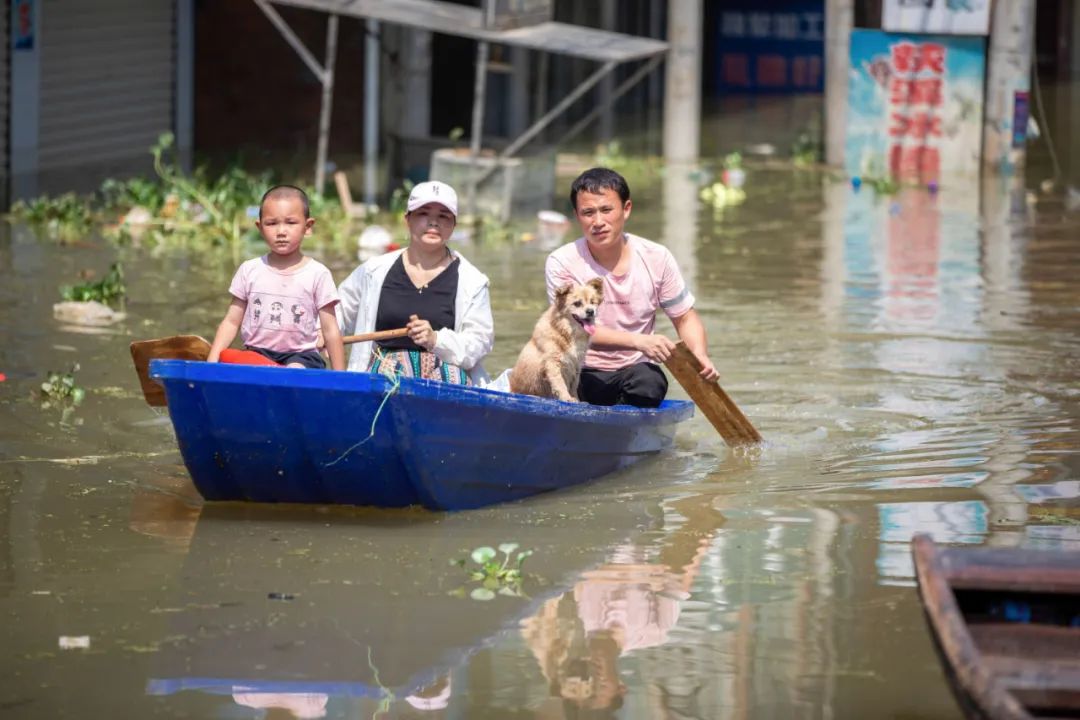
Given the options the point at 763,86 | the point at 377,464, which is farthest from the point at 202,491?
the point at 763,86

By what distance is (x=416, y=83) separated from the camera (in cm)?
1992

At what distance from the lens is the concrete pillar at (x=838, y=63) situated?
1927cm

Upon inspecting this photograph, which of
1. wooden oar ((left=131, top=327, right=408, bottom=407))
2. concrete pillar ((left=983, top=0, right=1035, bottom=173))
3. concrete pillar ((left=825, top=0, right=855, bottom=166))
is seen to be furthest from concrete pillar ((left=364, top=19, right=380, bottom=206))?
wooden oar ((left=131, top=327, right=408, bottom=407))

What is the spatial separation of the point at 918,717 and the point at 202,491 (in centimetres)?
303

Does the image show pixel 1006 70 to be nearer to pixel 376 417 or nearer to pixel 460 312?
pixel 460 312

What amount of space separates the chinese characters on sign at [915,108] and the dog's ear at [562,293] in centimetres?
1316

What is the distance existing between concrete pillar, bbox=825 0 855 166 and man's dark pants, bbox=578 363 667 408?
12593 mm

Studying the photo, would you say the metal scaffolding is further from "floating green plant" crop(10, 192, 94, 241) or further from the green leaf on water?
the green leaf on water

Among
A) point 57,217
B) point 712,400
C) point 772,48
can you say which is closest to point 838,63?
point 57,217

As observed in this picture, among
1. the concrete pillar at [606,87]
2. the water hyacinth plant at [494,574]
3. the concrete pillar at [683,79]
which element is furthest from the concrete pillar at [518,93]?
the water hyacinth plant at [494,574]

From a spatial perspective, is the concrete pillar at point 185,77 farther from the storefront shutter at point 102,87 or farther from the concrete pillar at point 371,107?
the concrete pillar at point 371,107

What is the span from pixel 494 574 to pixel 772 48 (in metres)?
23.9

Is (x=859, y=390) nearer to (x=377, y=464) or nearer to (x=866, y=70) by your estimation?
(x=377, y=464)

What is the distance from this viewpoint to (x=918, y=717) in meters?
4.68
